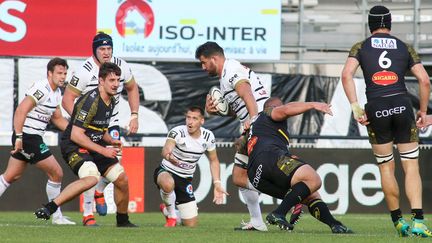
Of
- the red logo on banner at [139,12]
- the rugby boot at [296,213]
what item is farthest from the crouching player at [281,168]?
the red logo on banner at [139,12]

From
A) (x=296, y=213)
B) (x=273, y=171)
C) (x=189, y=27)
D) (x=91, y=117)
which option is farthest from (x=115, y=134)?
(x=189, y=27)

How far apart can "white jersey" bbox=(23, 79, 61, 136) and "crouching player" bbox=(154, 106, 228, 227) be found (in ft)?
5.12

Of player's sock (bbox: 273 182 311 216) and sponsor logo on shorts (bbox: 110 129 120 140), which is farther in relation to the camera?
sponsor logo on shorts (bbox: 110 129 120 140)

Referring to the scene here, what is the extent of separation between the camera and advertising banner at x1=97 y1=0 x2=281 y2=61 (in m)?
20.6

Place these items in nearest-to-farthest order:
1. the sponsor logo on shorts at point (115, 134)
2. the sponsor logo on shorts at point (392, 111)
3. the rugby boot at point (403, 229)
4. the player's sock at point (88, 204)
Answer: the rugby boot at point (403, 229)
the sponsor logo on shorts at point (392, 111)
the player's sock at point (88, 204)
the sponsor logo on shorts at point (115, 134)

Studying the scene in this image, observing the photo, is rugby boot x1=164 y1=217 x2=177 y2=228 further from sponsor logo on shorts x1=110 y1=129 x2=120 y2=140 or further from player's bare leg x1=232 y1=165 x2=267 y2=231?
player's bare leg x1=232 y1=165 x2=267 y2=231

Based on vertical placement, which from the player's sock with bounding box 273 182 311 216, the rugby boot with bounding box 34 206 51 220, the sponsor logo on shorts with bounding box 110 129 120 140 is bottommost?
the rugby boot with bounding box 34 206 51 220

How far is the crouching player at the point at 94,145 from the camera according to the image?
12258 mm

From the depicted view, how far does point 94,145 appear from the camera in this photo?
Result: 12273 mm

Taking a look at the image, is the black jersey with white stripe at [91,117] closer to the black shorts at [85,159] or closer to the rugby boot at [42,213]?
the black shorts at [85,159]

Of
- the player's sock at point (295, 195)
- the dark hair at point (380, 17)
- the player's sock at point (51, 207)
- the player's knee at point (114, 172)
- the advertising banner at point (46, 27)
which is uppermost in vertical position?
the advertising banner at point (46, 27)

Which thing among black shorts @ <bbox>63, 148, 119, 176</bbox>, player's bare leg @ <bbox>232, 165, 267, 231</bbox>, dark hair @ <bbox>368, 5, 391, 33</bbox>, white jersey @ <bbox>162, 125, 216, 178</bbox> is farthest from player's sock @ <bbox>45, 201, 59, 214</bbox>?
dark hair @ <bbox>368, 5, 391, 33</bbox>

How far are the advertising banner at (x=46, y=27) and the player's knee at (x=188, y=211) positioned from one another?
6.73 meters

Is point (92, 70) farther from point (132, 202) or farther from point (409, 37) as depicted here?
point (409, 37)
